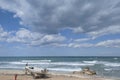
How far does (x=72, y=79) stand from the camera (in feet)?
68.7

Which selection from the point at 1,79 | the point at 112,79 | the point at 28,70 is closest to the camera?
the point at 1,79

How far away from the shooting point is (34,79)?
2089cm

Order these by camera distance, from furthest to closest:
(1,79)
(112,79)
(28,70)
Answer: (28,70)
(112,79)
(1,79)

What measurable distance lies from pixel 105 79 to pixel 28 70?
357 inches

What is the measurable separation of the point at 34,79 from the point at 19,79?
1460 millimetres

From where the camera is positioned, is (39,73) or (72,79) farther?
(39,73)

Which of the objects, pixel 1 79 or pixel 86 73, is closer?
pixel 1 79

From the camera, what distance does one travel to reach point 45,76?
901 inches

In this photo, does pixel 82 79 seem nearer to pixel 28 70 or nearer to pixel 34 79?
pixel 34 79

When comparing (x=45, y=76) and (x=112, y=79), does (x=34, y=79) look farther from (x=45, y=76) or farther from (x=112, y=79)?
(x=112, y=79)

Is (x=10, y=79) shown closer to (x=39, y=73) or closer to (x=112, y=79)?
(x=39, y=73)

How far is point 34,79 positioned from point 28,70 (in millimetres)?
4624

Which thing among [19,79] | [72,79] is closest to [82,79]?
[72,79]

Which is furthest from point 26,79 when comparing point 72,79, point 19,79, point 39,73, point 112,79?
point 112,79
